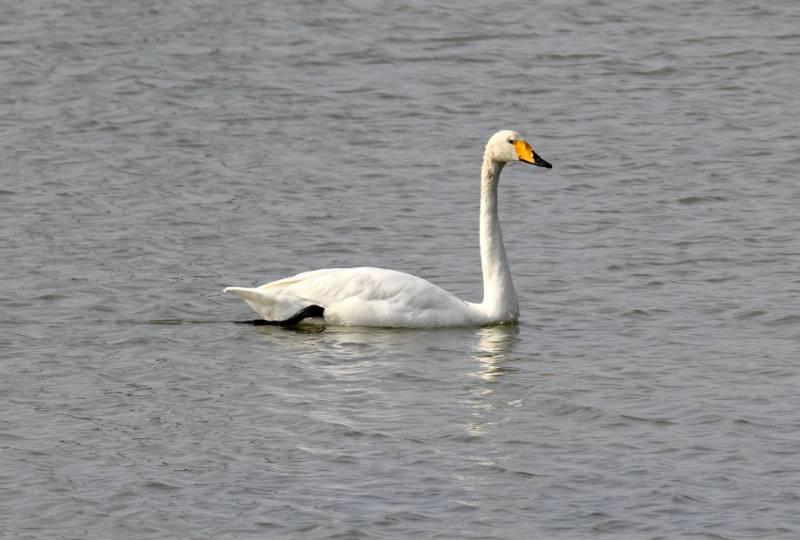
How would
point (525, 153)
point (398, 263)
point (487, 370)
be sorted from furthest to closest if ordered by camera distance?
point (398, 263) → point (525, 153) → point (487, 370)

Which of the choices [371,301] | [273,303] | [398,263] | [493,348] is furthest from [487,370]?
[398,263]

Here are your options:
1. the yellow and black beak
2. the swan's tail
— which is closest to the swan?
the swan's tail

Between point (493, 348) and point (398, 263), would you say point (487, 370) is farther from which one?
point (398, 263)

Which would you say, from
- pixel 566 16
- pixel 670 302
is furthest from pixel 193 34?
pixel 670 302

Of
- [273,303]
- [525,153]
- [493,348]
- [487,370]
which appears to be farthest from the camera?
[525,153]

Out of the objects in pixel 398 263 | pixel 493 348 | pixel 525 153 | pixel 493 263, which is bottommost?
pixel 493 348

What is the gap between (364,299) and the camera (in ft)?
41.4

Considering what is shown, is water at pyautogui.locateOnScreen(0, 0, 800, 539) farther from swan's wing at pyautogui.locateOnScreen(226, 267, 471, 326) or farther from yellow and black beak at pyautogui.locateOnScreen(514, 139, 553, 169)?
yellow and black beak at pyautogui.locateOnScreen(514, 139, 553, 169)

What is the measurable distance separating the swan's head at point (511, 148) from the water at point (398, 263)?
1.13 meters

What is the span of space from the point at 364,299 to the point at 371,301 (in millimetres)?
53

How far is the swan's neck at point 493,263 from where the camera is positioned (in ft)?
41.9

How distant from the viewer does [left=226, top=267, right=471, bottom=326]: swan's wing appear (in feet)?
41.1

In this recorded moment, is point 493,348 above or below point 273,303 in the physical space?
below

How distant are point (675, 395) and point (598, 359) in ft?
3.34
